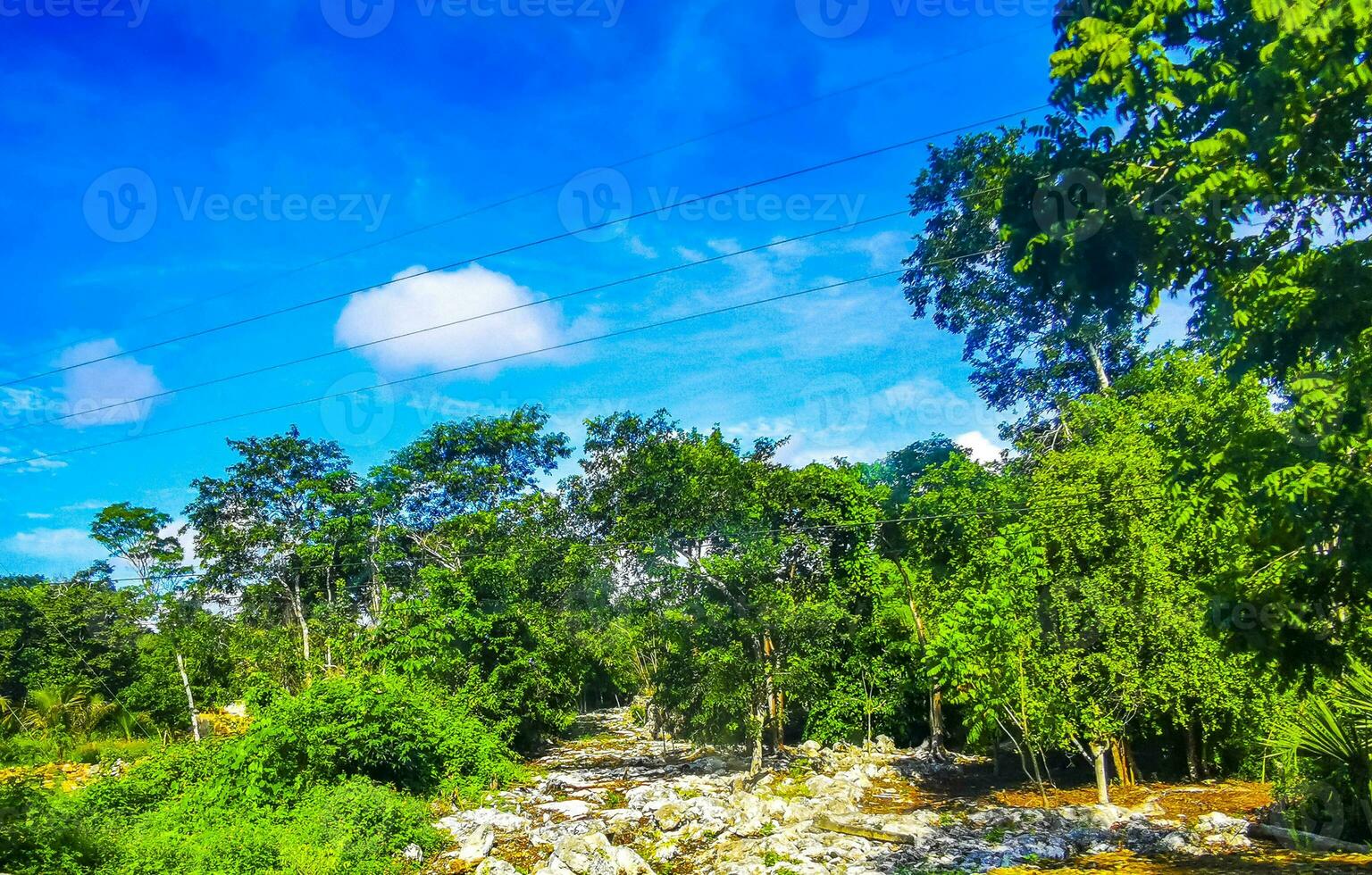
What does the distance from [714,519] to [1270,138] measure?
14293mm

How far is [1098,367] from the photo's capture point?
2216cm

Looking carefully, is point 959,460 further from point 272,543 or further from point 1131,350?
point 272,543

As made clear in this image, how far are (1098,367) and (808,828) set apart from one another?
53.6 feet

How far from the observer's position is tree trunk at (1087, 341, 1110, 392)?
72.5 ft

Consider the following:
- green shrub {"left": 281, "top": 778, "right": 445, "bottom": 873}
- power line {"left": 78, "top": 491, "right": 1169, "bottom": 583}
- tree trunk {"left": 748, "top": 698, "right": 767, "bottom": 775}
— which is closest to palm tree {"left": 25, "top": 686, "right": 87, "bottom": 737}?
power line {"left": 78, "top": 491, "right": 1169, "bottom": 583}

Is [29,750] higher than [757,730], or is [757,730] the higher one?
[757,730]

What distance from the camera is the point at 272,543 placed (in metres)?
29.9

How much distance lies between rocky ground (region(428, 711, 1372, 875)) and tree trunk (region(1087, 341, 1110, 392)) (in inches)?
460

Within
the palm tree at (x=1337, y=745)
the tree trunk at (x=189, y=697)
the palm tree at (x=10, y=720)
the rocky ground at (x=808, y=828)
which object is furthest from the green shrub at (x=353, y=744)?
the palm tree at (x=10, y=720)

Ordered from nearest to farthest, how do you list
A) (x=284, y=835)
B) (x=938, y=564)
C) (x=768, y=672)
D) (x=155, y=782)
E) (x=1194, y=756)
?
1. (x=284, y=835)
2. (x=1194, y=756)
3. (x=155, y=782)
4. (x=768, y=672)
5. (x=938, y=564)

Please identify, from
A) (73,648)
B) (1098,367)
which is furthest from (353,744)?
(1098,367)

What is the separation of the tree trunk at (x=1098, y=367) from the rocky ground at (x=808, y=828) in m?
11.7

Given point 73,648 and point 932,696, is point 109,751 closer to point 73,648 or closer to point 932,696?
point 73,648

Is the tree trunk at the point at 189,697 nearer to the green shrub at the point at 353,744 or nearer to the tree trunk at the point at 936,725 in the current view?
the green shrub at the point at 353,744
